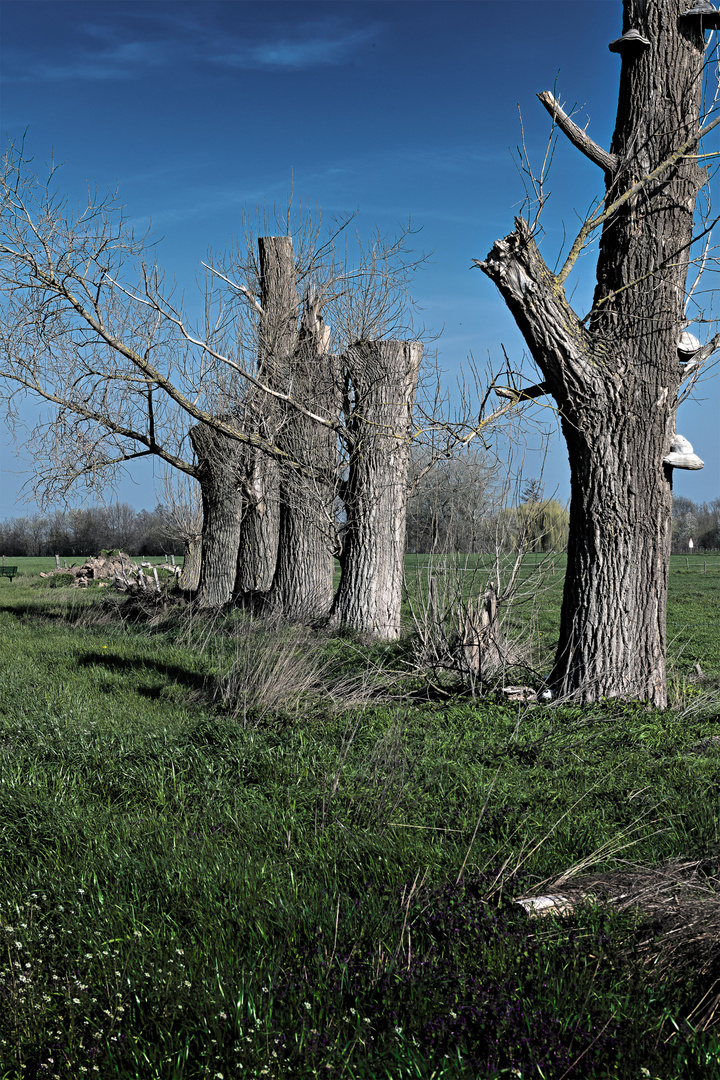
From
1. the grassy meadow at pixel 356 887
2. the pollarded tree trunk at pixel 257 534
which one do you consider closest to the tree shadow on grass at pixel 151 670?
the grassy meadow at pixel 356 887

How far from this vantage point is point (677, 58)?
24.7 feet

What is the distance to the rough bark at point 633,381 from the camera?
7.38 meters

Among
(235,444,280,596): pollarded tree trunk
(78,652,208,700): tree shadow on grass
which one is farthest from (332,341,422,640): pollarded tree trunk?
(235,444,280,596): pollarded tree trunk

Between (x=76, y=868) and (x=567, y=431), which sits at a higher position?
(x=567, y=431)

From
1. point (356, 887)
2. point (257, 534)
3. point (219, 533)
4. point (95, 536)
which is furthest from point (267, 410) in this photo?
point (95, 536)

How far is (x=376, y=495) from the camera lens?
12.4 meters

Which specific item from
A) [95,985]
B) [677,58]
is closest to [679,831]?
[95,985]

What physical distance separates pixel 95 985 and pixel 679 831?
3.08m

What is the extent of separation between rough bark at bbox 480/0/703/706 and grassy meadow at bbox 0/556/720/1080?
0.61 meters

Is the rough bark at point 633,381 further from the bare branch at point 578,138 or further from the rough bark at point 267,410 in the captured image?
the rough bark at point 267,410

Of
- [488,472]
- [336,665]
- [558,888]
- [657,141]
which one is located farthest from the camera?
[488,472]

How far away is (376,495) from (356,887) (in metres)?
8.82

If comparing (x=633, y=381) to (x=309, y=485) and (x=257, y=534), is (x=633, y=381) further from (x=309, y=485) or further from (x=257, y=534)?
(x=257, y=534)

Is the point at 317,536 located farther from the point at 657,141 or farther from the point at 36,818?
the point at 36,818
